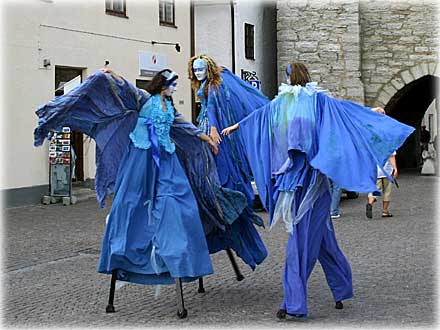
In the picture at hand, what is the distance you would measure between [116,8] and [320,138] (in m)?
13.6

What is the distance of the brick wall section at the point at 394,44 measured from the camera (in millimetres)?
25781

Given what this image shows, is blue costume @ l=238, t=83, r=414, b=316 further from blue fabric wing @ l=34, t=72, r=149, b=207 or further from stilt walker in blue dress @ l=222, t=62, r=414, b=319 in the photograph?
blue fabric wing @ l=34, t=72, r=149, b=207

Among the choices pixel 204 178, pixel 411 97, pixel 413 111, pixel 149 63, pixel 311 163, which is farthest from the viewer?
pixel 413 111

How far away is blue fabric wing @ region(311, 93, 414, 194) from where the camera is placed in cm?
605

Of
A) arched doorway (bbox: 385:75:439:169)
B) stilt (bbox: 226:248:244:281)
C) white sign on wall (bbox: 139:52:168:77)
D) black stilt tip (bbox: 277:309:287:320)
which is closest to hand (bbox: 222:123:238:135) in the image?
stilt (bbox: 226:248:244:281)

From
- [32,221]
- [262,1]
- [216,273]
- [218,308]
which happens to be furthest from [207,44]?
[218,308]

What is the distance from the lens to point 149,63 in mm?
20328

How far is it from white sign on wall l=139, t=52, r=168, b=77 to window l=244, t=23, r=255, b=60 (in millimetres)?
4239

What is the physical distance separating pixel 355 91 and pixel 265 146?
→ 65.6 feet

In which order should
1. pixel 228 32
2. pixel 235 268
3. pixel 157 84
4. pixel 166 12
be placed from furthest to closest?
pixel 228 32 → pixel 166 12 → pixel 235 268 → pixel 157 84

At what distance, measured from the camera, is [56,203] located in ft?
52.7

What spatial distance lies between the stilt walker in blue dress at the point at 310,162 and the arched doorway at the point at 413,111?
21533 millimetres

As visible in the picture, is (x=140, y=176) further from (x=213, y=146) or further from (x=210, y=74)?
(x=210, y=74)

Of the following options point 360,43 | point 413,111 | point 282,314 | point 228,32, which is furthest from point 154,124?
point 413,111
